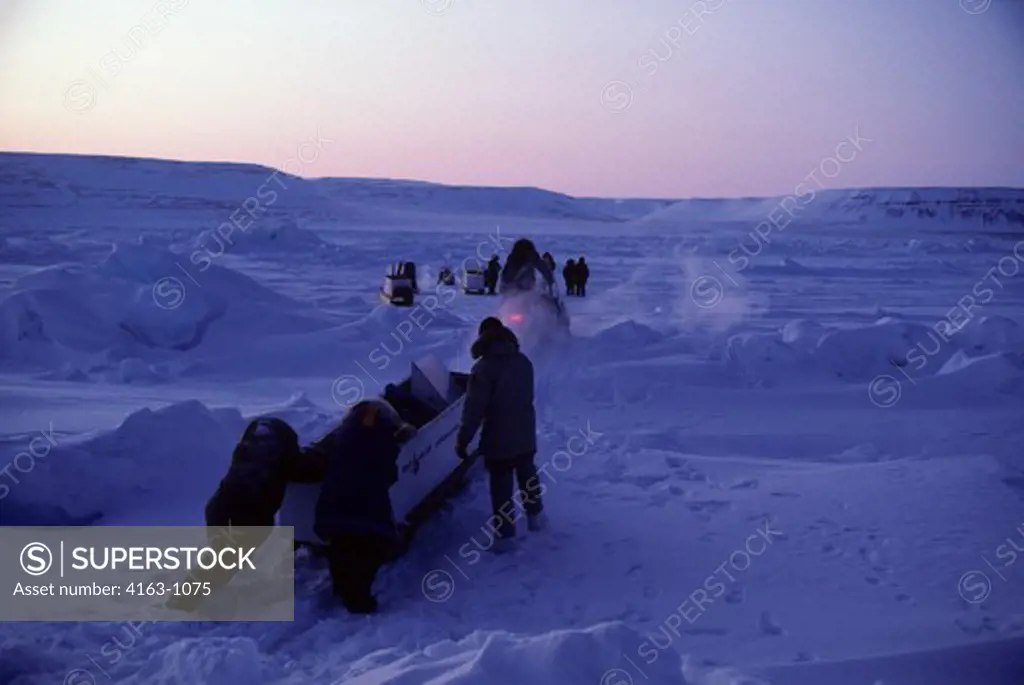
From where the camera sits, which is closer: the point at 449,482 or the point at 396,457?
the point at 396,457

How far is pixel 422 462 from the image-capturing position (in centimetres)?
525

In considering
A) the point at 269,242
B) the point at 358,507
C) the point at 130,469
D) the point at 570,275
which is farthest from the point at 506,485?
the point at 269,242

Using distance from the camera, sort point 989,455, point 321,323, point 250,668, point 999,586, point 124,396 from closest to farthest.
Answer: point 250,668 < point 999,586 < point 989,455 < point 124,396 < point 321,323

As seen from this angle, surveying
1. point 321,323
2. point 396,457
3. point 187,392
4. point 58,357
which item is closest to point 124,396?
point 187,392

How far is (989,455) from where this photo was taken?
6840 mm

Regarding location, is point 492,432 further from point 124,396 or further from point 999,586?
point 124,396

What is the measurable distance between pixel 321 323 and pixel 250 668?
9.45m

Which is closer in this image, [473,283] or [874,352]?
[874,352]

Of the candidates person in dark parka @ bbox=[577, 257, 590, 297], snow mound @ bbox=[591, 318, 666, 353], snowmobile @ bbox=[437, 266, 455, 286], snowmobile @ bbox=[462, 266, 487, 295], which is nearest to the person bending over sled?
snow mound @ bbox=[591, 318, 666, 353]

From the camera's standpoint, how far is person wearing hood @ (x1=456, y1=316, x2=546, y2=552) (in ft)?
16.5

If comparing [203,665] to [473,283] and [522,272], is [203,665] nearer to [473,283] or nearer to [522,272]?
[522,272]

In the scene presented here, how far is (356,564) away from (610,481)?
8.44 feet

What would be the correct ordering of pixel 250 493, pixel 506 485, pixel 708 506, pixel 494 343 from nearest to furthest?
pixel 250 493 < pixel 494 343 < pixel 506 485 < pixel 708 506

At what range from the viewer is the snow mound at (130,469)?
5.57m
